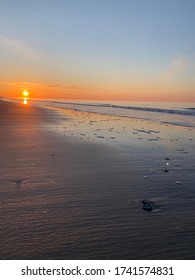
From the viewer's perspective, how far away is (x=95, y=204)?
5.65 meters

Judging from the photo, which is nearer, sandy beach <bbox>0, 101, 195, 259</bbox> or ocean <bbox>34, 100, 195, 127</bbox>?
sandy beach <bbox>0, 101, 195, 259</bbox>

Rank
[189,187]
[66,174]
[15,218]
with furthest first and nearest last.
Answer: [66,174]
[189,187]
[15,218]

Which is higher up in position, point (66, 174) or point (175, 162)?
point (175, 162)

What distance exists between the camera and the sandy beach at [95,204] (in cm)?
412

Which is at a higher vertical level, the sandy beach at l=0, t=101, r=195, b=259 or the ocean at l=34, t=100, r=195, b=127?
the ocean at l=34, t=100, r=195, b=127

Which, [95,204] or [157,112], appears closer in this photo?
[95,204]

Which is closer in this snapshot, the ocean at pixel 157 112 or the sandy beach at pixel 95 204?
the sandy beach at pixel 95 204

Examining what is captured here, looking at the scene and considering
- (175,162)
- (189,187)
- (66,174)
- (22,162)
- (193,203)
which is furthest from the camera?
(175,162)

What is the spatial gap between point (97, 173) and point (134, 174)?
97cm

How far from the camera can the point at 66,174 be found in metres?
7.61

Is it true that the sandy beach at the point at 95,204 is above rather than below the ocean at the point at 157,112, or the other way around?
below

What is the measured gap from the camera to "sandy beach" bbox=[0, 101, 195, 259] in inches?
162
